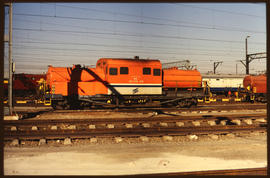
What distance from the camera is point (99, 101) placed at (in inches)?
604

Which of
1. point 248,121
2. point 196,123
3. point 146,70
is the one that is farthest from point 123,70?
point 248,121

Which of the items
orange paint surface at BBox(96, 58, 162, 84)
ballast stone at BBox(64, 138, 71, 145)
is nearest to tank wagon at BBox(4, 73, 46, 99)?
orange paint surface at BBox(96, 58, 162, 84)

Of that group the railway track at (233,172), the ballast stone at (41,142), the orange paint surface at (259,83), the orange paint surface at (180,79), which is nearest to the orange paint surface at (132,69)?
the orange paint surface at (180,79)

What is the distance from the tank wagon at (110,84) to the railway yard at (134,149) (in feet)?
15.4

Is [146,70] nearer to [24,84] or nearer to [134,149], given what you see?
[134,149]

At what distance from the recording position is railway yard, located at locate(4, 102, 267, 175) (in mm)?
5539

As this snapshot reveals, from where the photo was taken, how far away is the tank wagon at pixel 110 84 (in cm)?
1503

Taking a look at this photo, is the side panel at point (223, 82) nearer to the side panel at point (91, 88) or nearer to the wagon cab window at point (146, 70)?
the wagon cab window at point (146, 70)

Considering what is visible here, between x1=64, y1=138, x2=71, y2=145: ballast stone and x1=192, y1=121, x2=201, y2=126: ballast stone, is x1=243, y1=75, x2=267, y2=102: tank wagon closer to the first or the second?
x1=192, y1=121, x2=201, y2=126: ballast stone

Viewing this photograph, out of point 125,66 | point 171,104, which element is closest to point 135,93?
point 125,66

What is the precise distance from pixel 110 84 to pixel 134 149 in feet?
28.3

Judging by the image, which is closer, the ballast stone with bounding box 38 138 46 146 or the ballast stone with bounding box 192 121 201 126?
the ballast stone with bounding box 38 138 46 146

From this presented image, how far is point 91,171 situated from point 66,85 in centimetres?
1042

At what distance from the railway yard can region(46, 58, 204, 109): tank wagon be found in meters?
4.71
